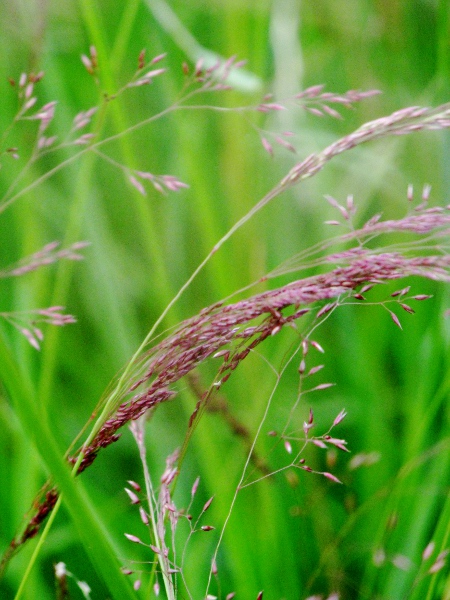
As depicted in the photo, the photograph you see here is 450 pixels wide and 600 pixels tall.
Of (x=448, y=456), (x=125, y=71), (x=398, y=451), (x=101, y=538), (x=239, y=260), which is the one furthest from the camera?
(x=125, y=71)

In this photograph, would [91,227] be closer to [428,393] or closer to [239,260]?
[239,260]

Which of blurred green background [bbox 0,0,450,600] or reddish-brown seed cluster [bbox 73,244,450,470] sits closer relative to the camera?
reddish-brown seed cluster [bbox 73,244,450,470]

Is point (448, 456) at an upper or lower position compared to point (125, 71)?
lower

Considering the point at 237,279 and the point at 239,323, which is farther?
the point at 237,279

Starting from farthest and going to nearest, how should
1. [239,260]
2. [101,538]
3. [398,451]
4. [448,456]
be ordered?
1. [239,260]
2. [398,451]
3. [448,456]
4. [101,538]

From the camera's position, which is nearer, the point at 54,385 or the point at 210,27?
the point at 54,385

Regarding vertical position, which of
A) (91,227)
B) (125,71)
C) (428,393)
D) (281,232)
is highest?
(125,71)

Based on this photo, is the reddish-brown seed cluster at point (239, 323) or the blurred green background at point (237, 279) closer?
the reddish-brown seed cluster at point (239, 323)

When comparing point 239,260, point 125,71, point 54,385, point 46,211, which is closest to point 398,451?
point 239,260
